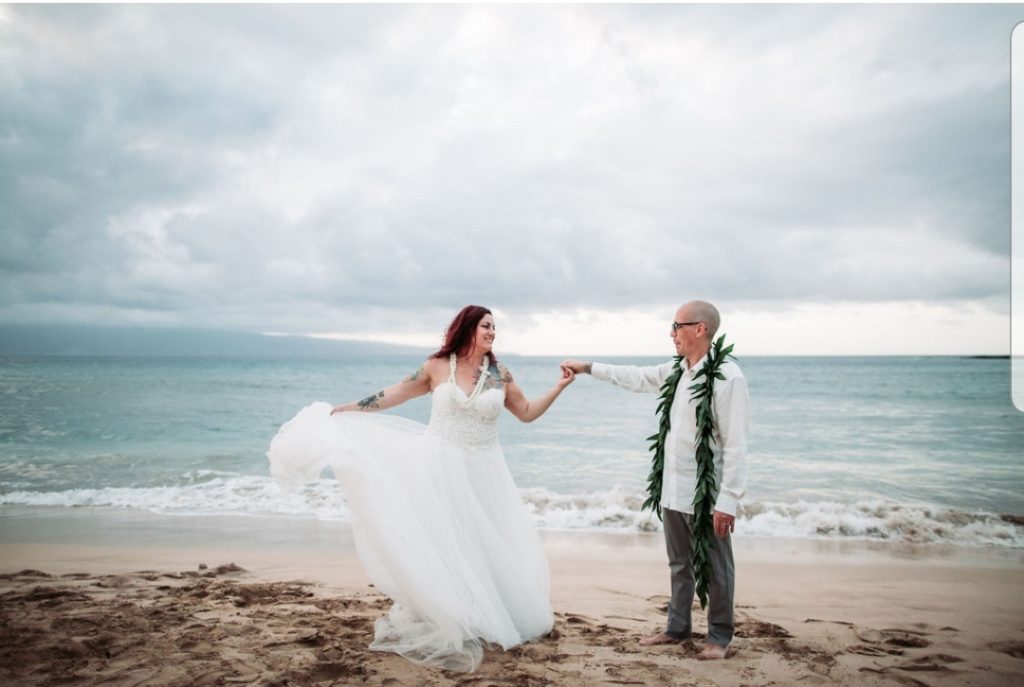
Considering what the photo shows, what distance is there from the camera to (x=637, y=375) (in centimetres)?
496

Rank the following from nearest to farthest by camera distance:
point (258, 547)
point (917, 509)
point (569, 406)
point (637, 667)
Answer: point (637, 667), point (258, 547), point (917, 509), point (569, 406)

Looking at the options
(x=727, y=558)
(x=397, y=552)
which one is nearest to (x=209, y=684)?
(x=397, y=552)

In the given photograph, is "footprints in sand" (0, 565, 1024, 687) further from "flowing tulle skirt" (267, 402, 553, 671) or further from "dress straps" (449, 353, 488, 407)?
"dress straps" (449, 353, 488, 407)

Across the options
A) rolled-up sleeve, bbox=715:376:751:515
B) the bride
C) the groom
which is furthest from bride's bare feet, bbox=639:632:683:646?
rolled-up sleeve, bbox=715:376:751:515

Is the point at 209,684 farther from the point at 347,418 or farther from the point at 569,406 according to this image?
the point at 569,406

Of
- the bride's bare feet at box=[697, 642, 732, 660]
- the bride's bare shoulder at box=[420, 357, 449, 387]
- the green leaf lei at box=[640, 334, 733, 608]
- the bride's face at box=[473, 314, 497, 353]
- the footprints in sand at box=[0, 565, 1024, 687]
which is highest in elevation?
the bride's face at box=[473, 314, 497, 353]

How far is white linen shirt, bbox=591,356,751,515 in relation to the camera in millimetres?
4180

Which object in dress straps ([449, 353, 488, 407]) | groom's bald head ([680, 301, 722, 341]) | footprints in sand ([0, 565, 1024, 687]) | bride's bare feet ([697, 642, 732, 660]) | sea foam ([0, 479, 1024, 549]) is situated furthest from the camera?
sea foam ([0, 479, 1024, 549])

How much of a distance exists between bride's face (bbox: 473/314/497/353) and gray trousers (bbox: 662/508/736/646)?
1720 millimetres

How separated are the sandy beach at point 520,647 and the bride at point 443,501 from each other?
263 mm

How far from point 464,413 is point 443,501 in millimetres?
643

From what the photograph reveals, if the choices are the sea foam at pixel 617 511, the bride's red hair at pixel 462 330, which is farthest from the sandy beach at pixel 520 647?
the bride's red hair at pixel 462 330

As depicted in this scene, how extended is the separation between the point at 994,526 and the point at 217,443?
18.1 metres

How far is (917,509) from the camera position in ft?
34.6
